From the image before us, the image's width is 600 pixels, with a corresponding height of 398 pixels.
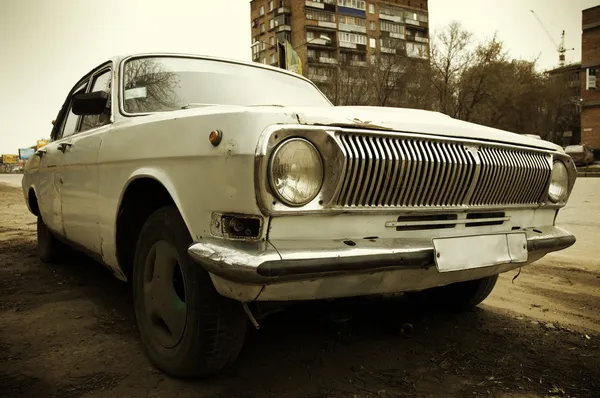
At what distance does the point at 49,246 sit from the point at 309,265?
13.3 ft

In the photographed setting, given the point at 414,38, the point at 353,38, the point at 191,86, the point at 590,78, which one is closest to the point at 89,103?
the point at 191,86

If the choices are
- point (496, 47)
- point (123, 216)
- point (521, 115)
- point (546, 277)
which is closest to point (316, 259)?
point (123, 216)

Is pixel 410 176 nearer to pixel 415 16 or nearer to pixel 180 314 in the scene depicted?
pixel 180 314

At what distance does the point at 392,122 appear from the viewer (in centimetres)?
202

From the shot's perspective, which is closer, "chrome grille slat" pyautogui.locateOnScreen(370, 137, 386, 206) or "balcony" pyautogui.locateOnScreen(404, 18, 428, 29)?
"chrome grille slat" pyautogui.locateOnScreen(370, 137, 386, 206)

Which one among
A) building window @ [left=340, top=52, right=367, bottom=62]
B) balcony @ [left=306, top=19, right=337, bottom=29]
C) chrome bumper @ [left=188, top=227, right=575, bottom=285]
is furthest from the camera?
balcony @ [left=306, top=19, right=337, bottom=29]

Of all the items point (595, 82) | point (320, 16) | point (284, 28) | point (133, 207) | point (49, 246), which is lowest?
point (49, 246)

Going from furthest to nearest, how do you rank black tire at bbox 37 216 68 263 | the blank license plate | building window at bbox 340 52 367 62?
building window at bbox 340 52 367 62, black tire at bbox 37 216 68 263, the blank license plate

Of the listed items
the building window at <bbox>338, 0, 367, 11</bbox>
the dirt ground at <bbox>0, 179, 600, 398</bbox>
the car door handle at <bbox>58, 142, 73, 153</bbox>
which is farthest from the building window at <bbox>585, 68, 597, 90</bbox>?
the car door handle at <bbox>58, 142, 73, 153</bbox>

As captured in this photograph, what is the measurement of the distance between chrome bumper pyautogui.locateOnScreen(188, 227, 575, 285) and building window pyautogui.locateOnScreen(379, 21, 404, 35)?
66.1 meters

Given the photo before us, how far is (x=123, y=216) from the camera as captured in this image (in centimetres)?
258

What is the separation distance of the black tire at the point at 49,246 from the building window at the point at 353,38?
5884 cm

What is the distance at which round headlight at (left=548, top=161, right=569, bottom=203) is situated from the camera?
9.05 feet

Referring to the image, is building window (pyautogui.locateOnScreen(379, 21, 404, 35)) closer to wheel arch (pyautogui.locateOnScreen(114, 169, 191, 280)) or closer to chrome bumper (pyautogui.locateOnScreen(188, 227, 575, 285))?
wheel arch (pyautogui.locateOnScreen(114, 169, 191, 280))
